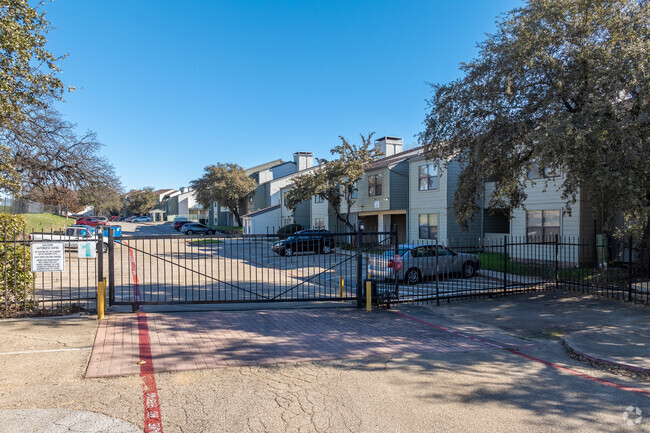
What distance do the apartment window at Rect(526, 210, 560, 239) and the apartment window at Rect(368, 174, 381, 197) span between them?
11.2 metres

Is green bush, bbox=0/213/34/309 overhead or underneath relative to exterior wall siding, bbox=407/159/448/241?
underneath

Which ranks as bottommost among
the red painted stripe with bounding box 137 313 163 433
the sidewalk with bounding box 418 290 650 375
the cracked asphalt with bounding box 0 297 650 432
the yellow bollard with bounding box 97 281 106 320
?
the sidewalk with bounding box 418 290 650 375

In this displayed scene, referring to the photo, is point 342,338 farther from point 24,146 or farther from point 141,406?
point 24,146

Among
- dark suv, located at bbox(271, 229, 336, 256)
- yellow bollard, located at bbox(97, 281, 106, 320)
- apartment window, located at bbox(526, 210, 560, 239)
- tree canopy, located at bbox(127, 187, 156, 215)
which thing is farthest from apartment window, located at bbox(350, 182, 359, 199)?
tree canopy, located at bbox(127, 187, 156, 215)

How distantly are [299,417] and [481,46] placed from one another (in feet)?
42.6

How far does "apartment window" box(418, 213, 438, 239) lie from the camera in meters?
26.1

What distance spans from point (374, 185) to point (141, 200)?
303 feet

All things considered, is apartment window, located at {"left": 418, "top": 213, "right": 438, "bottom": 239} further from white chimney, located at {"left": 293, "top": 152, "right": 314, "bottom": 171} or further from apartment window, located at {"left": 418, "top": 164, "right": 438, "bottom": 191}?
white chimney, located at {"left": 293, "top": 152, "right": 314, "bottom": 171}

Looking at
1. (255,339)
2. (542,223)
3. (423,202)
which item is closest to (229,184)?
(423,202)

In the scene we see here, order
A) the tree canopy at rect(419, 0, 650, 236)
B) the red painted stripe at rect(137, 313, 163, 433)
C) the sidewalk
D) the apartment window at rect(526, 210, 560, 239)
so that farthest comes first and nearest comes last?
the apartment window at rect(526, 210, 560, 239), the tree canopy at rect(419, 0, 650, 236), the sidewalk, the red painted stripe at rect(137, 313, 163, 433)

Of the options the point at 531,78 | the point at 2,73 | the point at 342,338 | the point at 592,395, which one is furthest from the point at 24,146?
the point at 592,395

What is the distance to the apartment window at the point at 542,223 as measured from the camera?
19.7m

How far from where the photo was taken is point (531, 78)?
41.2 ft

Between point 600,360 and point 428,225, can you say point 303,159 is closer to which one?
point 428,225
